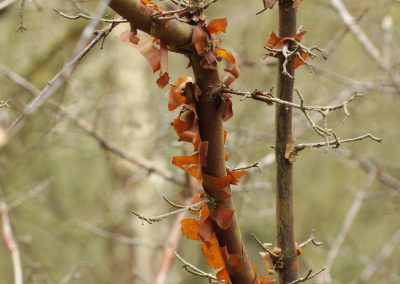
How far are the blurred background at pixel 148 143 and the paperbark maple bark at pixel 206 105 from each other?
154 centimetres

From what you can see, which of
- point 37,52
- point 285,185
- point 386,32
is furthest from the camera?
point 37,52

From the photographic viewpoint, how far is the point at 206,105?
4.22 feet

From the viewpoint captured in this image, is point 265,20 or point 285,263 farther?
point 265,20

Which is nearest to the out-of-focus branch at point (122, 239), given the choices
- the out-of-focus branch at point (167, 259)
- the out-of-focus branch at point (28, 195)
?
the out-of-focus branch at point (167, 259)

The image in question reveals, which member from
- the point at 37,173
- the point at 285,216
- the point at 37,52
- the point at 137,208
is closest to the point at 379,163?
the point at 137,208

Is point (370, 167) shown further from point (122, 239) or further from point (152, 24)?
point (152, 24)

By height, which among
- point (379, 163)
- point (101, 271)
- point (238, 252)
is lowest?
point (238, 252)

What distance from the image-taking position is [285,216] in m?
1.54

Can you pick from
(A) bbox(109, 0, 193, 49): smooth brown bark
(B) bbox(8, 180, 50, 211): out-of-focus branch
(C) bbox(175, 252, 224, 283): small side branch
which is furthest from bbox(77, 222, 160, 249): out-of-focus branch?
(A) bbox(109, 0, 193, 49): smooth brown bark

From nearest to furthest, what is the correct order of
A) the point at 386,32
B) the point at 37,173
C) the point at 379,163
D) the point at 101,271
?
the point at 386,32, the point at 379,163, the point at 37,173, the point at 101,271

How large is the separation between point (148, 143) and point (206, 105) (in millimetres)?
3758

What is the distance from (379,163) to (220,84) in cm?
327

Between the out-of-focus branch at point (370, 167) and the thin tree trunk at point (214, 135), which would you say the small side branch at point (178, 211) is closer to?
the thin tree trunk at point (214, 135)

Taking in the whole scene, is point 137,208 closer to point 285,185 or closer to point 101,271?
point 101,271
